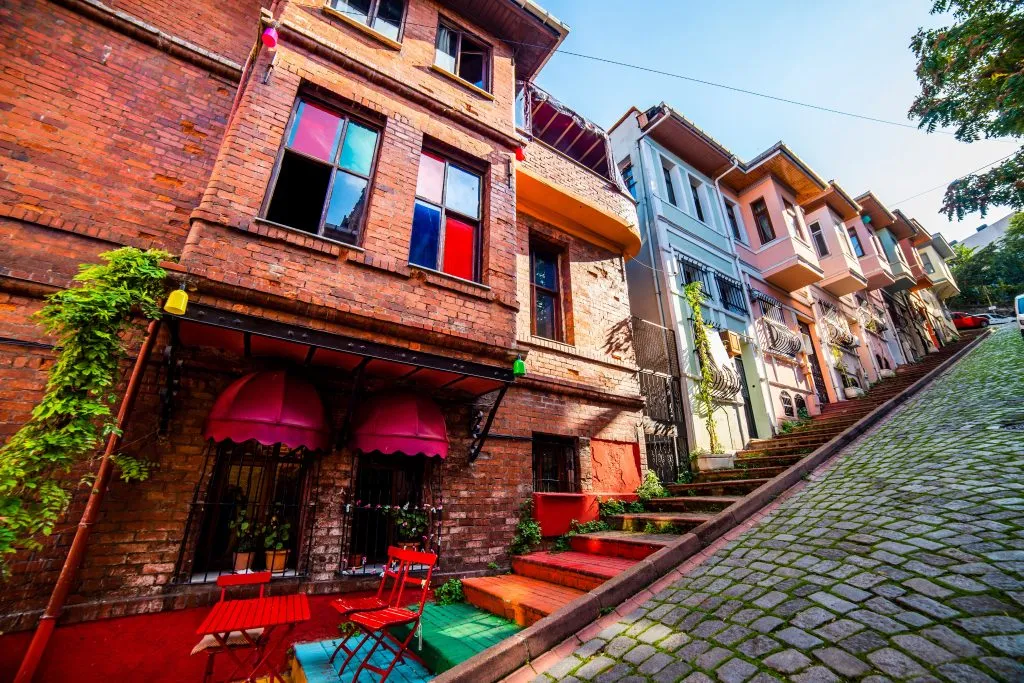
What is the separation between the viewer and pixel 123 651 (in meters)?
3.41

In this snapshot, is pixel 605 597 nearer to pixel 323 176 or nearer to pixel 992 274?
pixel 323 176

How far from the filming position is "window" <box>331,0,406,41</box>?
6527mm

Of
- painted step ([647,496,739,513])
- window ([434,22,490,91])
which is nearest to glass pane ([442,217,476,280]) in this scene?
window ([434,22,490,91])

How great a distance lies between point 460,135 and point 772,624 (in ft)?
24.4

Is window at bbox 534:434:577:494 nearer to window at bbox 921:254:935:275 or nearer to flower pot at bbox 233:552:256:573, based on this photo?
flower pot at bbox 233:552:256:573

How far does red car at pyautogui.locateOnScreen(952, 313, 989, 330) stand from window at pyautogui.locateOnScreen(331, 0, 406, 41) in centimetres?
4095

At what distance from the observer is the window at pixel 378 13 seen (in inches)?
257

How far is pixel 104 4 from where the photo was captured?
557 cm

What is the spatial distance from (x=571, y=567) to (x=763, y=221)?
1535 centimetres

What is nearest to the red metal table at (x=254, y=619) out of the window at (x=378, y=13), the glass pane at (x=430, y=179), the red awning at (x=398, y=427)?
the red awning at (x=398, y=427)

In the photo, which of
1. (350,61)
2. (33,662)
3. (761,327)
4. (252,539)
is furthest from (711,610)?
(761,327)

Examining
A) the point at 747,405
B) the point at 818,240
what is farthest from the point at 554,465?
the point at 818,240

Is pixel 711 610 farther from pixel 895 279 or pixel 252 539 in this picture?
pixel 895 279

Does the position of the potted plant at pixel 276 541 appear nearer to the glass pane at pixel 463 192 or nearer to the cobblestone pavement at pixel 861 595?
the cobblestone pavement at pixel 861 595
